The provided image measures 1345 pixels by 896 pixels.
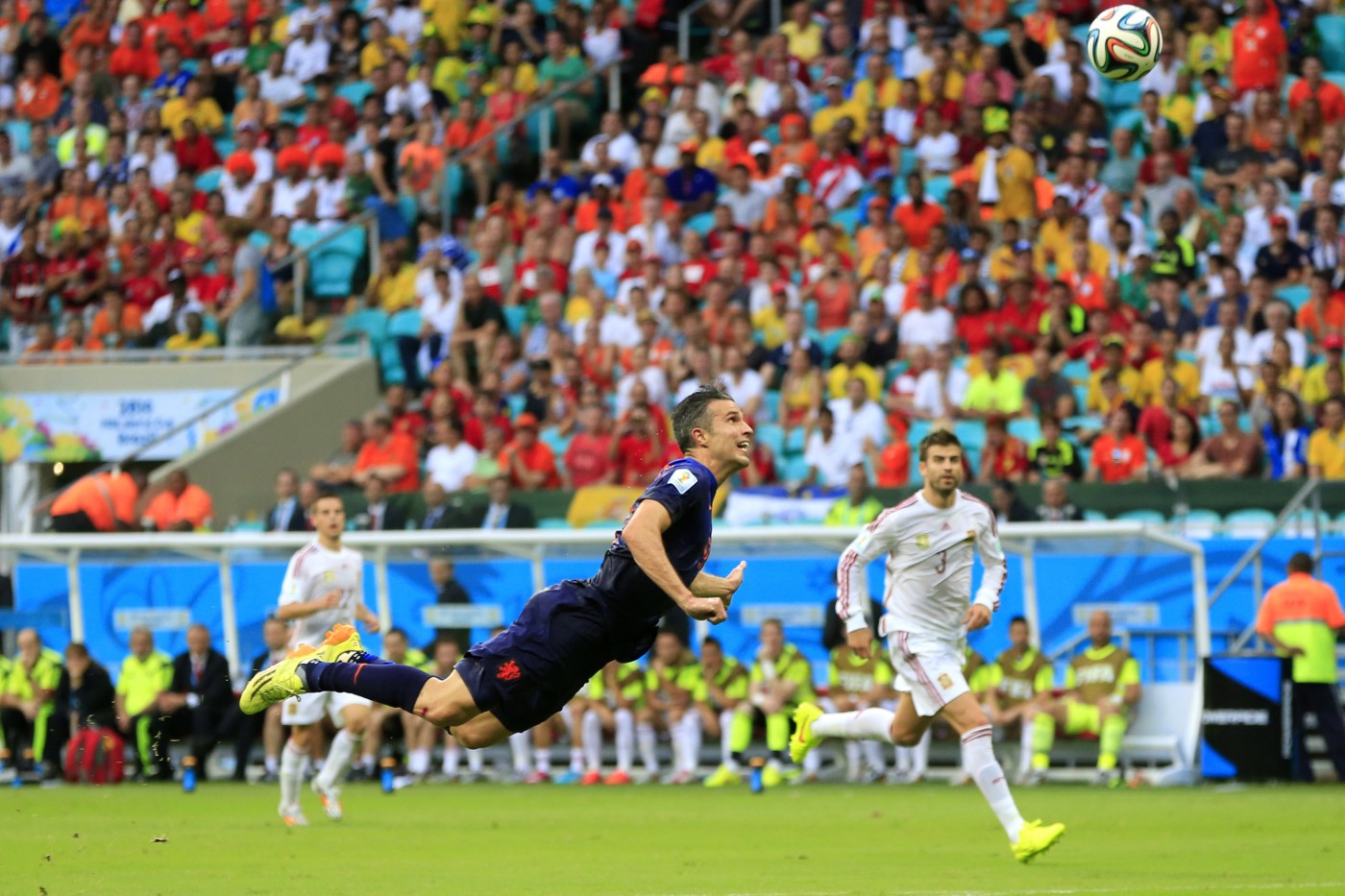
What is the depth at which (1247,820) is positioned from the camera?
14180 mm

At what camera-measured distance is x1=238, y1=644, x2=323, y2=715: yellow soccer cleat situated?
9992 millimetres

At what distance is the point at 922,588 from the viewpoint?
1255 cm

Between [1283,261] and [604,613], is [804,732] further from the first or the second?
[1283,261]

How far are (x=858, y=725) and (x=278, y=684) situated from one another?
4219 millimetres

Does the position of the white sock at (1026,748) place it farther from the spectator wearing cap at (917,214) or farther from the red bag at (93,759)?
the red bag at (93,759)

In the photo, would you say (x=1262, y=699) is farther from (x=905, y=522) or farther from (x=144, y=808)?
(x=144, y=808)

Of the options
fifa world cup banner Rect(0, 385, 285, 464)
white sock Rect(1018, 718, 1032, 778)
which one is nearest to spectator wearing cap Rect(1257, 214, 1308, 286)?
white sock Rect(1018, 718, 1032, 778)

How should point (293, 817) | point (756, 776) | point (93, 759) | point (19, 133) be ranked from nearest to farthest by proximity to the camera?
point (293, 817) < point (756, 776) < point (93, 759) < point (19, 133)

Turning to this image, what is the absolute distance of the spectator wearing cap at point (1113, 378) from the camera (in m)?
20.1

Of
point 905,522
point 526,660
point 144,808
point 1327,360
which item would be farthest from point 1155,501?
point 526,660

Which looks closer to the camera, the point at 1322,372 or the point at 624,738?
the point at 1322,372

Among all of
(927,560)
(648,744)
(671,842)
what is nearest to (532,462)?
(648,744)

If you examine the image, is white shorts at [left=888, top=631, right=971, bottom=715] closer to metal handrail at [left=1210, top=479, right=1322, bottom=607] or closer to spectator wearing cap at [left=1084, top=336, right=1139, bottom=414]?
metal handrail at [left=1210, top=479, right=1322, bottom=607]

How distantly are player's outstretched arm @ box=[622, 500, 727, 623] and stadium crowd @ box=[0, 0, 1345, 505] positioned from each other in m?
11.2
